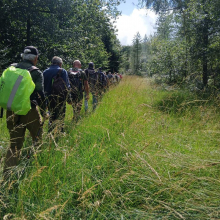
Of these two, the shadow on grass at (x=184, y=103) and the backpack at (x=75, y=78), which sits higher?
the backpack at (x=75, y=78)

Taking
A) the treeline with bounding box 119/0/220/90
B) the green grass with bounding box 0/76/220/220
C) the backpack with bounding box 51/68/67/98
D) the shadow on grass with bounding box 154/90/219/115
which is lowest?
the green grass with bounding box 0/76/220/220

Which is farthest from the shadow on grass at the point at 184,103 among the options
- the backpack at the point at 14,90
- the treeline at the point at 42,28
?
the treeline at the point at 42,28

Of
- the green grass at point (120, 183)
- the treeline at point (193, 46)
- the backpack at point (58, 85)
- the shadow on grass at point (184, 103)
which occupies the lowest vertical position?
the green grass at point (120, 183)

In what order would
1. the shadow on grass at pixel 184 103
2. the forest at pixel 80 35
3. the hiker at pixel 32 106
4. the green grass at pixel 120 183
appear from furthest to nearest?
the forest at pixel 80 35 → the shadow on grass at pixel 184 103 → the hiker at pixel 32 106 → the green grass at pixel 120 183

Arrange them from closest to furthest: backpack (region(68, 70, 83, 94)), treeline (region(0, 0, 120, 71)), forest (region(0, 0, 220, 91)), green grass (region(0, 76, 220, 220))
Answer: green grass (region(0, 76, 220, 220)), backpack (region(68, 70, 83, 94)), forest (region(0, 0, 220, 91)), treeline (region(0, 0, 120, 71))

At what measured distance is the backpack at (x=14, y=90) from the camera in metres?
2.29

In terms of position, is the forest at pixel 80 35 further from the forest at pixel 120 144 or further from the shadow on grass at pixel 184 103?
the shadow on grass at pixel 184 103

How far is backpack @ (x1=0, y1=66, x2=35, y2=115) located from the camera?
7.52 ft

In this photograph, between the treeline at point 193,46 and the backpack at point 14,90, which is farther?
the treeline at point 193,46

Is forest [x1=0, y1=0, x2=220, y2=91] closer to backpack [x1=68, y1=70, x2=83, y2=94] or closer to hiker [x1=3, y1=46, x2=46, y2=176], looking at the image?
backpack [x1=68, y1=70, x2=83, y2=94]

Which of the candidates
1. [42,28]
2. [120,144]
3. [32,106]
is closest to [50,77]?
[32,106]

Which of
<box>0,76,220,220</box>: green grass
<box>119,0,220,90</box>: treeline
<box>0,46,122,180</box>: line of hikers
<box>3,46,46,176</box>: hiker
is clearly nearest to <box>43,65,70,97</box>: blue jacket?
<box>0,46,122,180</box>: line of hikers

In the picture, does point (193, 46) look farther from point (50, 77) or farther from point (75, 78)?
point (50, 77)

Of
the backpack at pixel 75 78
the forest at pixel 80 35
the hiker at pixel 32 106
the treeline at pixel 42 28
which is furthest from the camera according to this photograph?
the treeline at pixel 42 28
